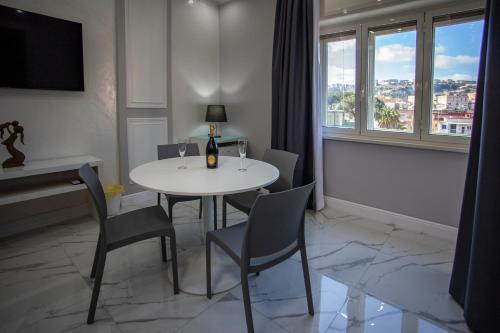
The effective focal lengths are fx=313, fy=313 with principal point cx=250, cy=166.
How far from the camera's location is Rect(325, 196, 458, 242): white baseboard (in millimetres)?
2791

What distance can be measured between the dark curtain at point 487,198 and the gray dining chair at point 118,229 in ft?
5.44

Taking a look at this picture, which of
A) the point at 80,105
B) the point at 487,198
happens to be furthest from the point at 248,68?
the point at 487,198

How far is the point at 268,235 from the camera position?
1532 millimetres

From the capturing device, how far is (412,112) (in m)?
2.98

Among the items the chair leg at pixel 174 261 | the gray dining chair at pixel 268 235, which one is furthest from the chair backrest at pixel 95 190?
the gray dining chair at pixel 268 235

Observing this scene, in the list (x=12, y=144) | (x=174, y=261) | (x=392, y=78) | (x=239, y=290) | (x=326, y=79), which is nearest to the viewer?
(x=174, y=261)

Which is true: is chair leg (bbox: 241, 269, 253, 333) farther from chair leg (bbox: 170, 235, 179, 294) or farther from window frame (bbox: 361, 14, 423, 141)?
window frame (bbox: 361, 14, 423, 141)

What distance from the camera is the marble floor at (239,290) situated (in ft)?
5.62

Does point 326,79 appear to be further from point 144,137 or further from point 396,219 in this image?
point 144,137

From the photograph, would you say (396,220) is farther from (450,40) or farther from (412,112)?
(450,40)

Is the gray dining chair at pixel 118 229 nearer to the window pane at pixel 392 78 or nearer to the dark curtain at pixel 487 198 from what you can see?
the dark curtain at pixel 487 198

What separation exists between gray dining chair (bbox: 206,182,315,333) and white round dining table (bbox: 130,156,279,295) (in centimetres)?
29

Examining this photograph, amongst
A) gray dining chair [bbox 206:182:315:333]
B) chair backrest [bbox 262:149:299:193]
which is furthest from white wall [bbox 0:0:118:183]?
gray dining chair [bbox 206:182:315:333]

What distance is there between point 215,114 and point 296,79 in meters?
1.26
